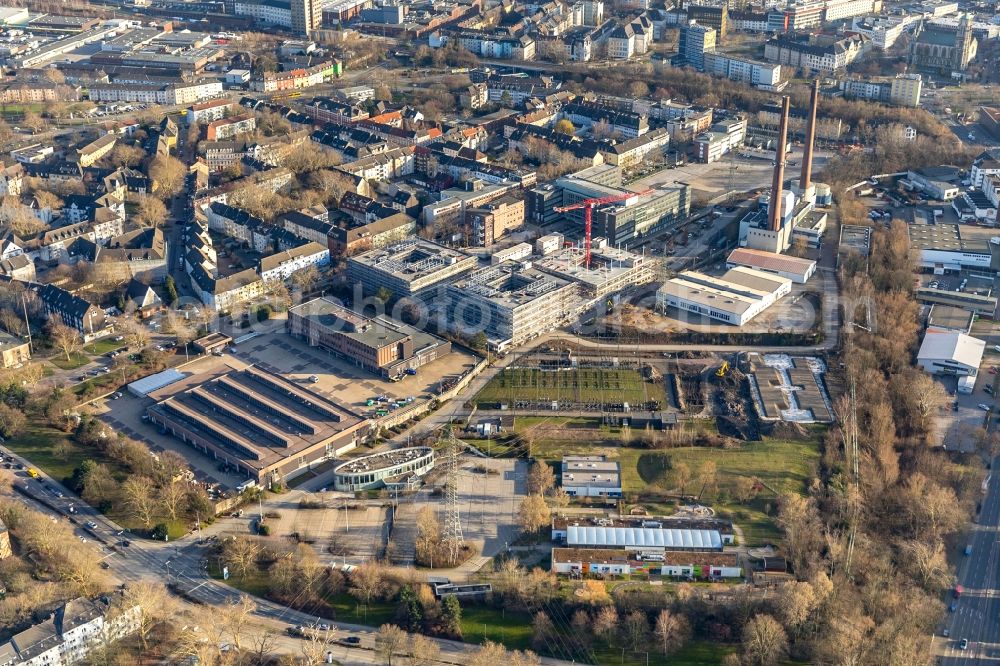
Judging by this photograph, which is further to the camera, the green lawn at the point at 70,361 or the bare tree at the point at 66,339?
the bare tree at the point at 66,339

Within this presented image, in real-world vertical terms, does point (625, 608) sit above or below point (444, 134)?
below

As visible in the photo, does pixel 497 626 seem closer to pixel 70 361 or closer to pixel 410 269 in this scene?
pixel 410 269

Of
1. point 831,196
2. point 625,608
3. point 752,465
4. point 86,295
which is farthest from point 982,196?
point 86,295

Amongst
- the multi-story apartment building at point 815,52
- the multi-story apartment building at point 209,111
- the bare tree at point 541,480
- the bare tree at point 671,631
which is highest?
the multi-story apartment building at point 815,52

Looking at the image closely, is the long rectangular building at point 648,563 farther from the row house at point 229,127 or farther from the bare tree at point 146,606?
the row house at point 229,127

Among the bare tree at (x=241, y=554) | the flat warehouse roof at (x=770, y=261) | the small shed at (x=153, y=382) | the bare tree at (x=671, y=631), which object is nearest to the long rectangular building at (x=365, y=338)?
the small shed at (x=153, y=382)

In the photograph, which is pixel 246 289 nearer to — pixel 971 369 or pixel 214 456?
pixel 214 456

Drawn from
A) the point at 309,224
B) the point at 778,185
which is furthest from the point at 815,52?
the point at 309,224
